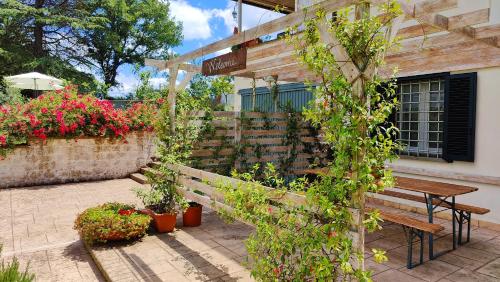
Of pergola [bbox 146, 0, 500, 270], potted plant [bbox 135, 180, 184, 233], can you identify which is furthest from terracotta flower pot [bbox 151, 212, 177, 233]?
pergola [bbox 146, 0, 500, 270]

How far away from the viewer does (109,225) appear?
4434mm

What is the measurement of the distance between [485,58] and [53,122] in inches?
362

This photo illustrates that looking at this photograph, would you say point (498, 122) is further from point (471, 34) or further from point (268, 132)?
point (268, 132)

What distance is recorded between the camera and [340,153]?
243 cm

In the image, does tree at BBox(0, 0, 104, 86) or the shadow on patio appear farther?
tree at BBox(0, 0, 104, 86)

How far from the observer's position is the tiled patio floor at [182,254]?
12.4ft

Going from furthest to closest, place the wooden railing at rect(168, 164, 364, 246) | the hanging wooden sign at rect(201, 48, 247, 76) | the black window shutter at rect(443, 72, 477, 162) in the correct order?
1. the black window shutter at rect(443, 72, 477, 162)
2. the hanging wooden sign at rect(201, 48, 247, 76)
3. the wooden railing at rect(168, 164, 364, 246)

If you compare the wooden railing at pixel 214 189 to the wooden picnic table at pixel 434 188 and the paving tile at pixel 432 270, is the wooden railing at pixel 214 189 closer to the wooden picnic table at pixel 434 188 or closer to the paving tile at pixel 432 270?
the paving tile at pixel 432 270

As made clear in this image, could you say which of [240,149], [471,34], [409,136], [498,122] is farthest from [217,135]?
[498,122]

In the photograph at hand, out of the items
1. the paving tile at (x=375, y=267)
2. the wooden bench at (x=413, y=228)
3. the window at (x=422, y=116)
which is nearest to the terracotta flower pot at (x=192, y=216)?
the paving tile at (x=375, y=267)

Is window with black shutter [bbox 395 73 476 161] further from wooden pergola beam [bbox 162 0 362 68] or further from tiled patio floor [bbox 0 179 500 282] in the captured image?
wooden pergola beam [bbox 162 0 362 68]

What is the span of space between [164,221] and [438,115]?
16.4 feet

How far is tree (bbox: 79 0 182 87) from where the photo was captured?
69.2 feet

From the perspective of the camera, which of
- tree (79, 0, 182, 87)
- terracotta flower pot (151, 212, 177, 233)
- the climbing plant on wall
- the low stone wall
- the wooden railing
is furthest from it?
tree (79, 0, 182, 87)
